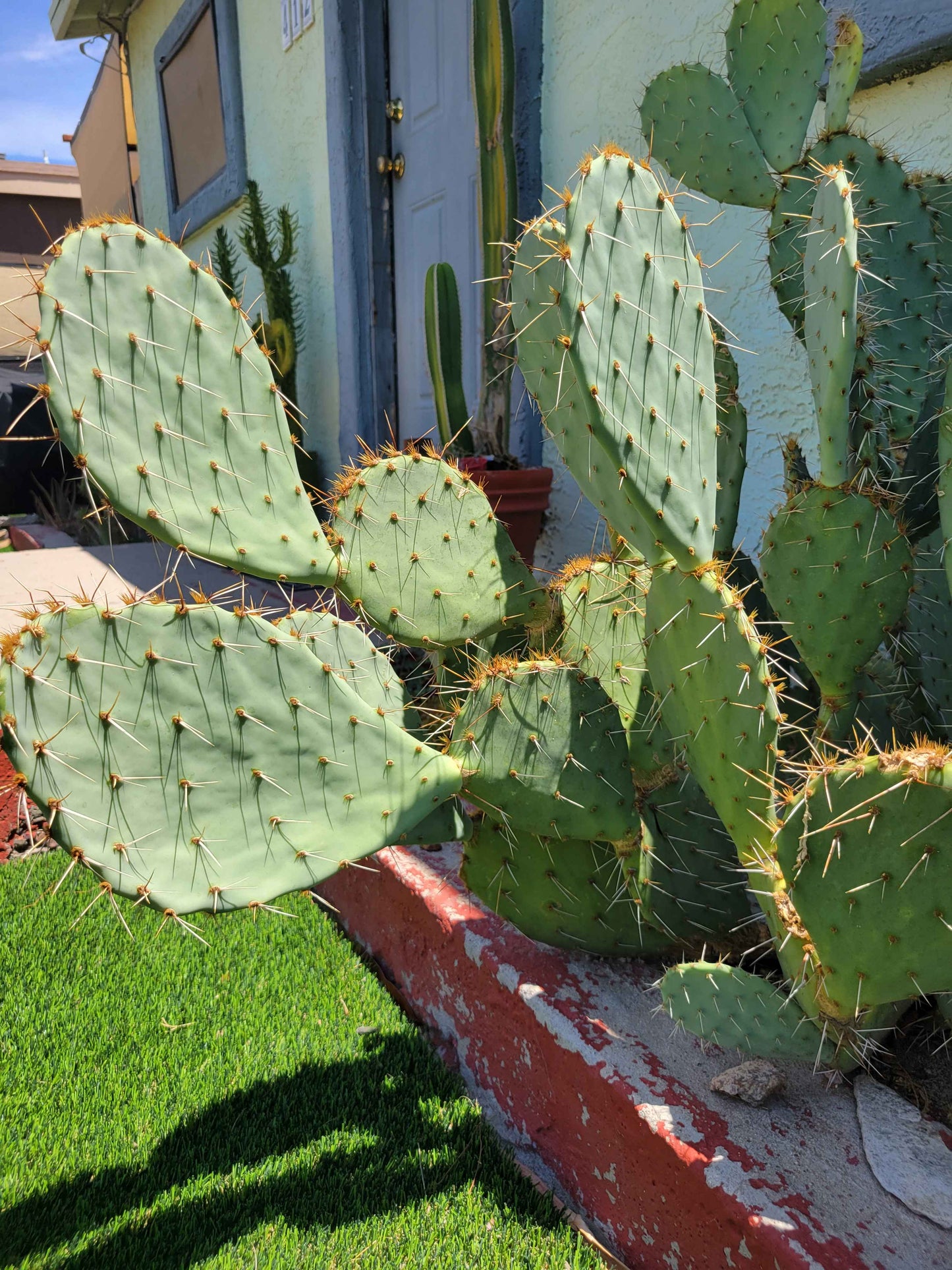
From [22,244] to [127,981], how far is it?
59.7 feet

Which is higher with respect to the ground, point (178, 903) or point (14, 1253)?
point (178, 903)

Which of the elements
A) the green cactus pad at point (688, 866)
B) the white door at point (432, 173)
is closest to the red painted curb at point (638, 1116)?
the green cactus pad at point (688, 866)

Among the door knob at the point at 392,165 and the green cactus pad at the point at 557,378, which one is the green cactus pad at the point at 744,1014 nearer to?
the green cactus pad at the point at 557,378

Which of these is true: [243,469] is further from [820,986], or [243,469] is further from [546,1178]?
[546,1178]

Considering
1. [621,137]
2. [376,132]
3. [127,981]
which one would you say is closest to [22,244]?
[376,132]

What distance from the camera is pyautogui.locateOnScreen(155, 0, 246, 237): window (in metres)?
5.25

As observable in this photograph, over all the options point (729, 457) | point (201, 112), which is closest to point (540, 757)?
point (729, 457)

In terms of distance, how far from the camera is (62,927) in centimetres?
191

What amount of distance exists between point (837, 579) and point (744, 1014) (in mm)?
612

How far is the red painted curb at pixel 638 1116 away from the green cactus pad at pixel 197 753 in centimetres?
45

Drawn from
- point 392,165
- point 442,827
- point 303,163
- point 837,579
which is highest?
point 303,163

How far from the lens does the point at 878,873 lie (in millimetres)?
887

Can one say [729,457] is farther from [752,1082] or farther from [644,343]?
[752,1082]

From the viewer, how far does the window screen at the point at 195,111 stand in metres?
5.69
